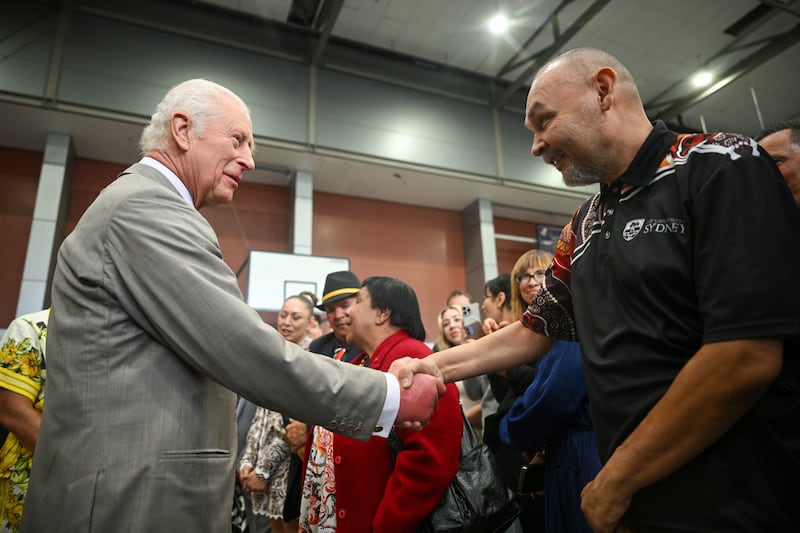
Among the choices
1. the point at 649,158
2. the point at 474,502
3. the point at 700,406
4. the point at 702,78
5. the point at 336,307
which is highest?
the point at 702,78

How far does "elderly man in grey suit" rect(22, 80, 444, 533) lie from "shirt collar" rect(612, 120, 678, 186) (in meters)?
0.76

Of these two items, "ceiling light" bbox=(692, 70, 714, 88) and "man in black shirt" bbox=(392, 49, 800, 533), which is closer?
"man in black shirt" bbox=(392, 49, 800, 533)

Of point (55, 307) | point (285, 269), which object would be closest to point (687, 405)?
point (55, 307)

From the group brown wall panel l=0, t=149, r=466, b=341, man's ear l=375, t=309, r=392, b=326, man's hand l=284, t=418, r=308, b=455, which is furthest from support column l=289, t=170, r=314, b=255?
man's ear l=375, t=309, r=392, b=326

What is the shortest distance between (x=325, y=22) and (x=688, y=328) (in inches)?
244

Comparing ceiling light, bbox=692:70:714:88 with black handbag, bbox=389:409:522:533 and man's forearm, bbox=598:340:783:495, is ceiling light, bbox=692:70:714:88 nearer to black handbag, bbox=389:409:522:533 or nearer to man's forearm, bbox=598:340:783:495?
black handbag, bbox=389:409:522:533

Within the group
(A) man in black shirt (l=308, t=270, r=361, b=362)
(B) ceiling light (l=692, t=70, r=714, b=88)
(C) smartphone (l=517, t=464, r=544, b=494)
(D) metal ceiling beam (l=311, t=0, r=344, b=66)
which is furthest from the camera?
(B) ceiling light (l=692, t=70, r=714, b=88)

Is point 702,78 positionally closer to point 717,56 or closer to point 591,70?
point 717,56

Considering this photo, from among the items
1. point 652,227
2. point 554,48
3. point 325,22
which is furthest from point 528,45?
point 652,227

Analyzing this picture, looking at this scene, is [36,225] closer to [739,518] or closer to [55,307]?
[55,307]

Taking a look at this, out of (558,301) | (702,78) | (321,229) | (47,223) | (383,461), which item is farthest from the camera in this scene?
(702,78)

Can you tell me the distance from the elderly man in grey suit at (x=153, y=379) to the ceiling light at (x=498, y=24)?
6.08m

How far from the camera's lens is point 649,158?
42.9 inches

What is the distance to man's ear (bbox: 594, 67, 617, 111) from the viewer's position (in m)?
1.22
